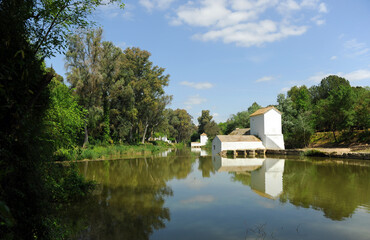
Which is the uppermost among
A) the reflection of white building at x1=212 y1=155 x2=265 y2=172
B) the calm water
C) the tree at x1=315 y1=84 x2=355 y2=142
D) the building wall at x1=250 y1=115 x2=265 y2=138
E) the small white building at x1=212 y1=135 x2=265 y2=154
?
the tree at x1=315 y1=84 x2=355 y2=142

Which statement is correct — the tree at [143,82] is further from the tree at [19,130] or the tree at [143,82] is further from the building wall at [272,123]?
the tree at [19,130]

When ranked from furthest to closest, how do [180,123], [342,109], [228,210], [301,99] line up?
[180,123] < [301,99] < [342,109] < [228,210]

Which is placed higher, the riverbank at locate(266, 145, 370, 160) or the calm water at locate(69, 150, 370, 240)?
the riverbank at locate(266, 145, 370, 160)

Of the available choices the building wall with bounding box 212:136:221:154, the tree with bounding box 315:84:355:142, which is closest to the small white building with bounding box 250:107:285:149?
the building wall with bounding box 212:136:221:154

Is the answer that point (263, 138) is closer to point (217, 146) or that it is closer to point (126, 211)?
point (217, 146)

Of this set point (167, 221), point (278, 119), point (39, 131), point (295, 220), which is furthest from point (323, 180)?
point (278, 119)

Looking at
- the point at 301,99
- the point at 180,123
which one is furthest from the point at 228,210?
the point at 180,123

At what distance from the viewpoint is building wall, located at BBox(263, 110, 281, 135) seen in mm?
37066

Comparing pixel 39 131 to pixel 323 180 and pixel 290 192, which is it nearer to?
pixel 290 192

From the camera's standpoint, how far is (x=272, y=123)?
37250mm

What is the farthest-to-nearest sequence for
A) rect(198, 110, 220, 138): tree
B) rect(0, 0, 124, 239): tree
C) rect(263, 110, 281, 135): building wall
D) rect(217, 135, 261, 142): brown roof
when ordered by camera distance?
rect(198, 110, 220, 138): tree, rect(263, 110, 281, 135): building wall, rect(217, 135, 261, 142): brown roof, rect(0, 0, 124, 239): tree

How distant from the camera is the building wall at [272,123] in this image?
122ft

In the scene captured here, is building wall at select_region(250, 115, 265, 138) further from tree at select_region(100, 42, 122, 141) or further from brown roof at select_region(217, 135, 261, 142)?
tree at select_region(100, 42, 122, 141)

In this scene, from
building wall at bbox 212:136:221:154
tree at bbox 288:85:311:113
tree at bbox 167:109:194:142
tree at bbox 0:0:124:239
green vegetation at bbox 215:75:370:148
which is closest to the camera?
tree at bbox 0:0:124:239
